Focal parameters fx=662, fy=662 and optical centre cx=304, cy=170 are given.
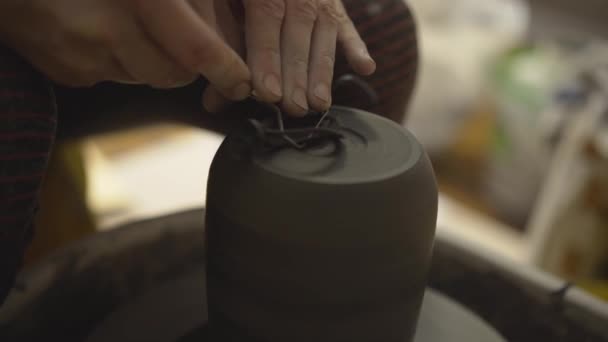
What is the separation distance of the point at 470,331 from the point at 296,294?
0.86 feet

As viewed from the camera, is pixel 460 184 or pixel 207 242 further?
pixel 460 184

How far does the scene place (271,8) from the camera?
0.61 meters

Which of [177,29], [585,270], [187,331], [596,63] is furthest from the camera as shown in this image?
[596,63]

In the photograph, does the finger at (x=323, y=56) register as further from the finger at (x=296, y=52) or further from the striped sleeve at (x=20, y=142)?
the striped sleeve at (x=20, y=142)

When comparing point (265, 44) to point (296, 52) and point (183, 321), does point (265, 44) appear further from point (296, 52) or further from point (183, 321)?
point (183, 321)

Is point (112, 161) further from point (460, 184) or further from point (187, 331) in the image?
point (187, 331)

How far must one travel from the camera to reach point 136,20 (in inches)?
20.5

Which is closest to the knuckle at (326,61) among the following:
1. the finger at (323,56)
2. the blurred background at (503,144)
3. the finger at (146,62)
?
the finger at (323,56)

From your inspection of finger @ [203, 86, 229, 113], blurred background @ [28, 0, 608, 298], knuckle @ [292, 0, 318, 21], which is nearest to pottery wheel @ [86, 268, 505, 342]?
finger @ [203, 86, 229, 113]

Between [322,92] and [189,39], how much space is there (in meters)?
0.13

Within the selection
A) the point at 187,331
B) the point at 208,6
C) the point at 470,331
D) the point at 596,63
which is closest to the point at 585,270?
the point at 596,63

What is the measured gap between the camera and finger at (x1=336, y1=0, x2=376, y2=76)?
2.11 feet

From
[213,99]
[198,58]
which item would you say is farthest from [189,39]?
[213,99]

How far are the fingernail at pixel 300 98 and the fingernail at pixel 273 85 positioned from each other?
0.04 ft
